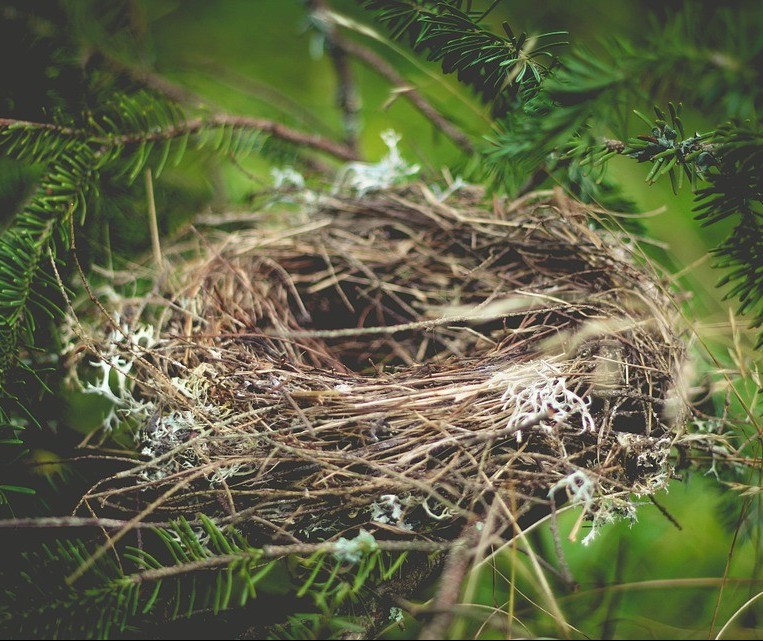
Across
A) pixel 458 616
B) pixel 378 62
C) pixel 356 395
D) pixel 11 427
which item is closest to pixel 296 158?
pixel 378 62

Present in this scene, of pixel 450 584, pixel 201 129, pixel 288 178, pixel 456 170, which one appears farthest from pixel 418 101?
pixel 450 584

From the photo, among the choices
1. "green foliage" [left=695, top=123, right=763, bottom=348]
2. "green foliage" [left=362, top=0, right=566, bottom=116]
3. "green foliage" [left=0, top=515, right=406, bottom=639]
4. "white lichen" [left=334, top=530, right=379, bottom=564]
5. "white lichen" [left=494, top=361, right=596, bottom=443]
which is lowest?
"green foliage" [left=0, top=515, right=406, bottom=639]

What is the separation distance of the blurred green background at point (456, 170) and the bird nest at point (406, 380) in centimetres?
11

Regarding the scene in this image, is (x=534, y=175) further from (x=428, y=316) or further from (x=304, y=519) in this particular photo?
(x=304, y=519)

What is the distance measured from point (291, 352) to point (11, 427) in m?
0.44

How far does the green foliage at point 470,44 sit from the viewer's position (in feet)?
2.30

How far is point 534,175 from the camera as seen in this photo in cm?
104

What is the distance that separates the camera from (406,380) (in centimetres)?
86

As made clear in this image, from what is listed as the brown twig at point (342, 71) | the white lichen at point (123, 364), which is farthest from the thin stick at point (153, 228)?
the brown twig at point (342, 71)

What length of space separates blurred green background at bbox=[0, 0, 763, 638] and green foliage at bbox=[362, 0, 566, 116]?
0.12 meters

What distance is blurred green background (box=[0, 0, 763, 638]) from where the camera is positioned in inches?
38.4

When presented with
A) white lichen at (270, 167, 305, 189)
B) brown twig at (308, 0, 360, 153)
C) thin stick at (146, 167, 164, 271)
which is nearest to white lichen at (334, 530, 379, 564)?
thin stick at (146, 167, 164, 271)

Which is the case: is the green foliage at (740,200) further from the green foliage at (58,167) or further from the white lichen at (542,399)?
the green foliage at (58,167)

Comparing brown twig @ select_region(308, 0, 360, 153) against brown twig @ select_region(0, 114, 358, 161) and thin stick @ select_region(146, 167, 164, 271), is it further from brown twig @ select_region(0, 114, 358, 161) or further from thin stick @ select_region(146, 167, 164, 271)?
thin stick @ select_region(146, 167, 164, 271)
